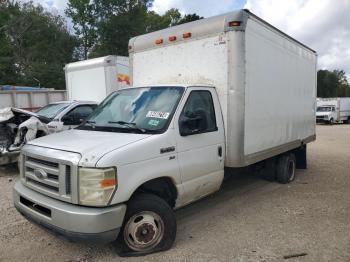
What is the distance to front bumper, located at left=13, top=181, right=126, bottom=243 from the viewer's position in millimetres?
3303

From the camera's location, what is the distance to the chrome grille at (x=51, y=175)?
11.3 feet

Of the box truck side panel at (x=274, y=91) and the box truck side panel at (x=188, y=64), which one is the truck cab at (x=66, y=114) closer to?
the box truck side panel at (x=188, y=64)

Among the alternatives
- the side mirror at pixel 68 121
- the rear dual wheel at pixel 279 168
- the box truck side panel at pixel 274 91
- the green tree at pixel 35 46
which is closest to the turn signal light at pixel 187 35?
the box truck side panel at pixel 274 91

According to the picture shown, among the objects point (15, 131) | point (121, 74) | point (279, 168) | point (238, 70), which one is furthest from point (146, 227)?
point (121, 74)

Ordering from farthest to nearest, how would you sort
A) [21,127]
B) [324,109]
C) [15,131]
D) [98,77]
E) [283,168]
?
[324,109] < [98,77] < [15,131] < [21,127] < [283,168]

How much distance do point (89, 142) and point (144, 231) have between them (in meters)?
1.24

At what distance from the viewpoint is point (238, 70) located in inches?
191

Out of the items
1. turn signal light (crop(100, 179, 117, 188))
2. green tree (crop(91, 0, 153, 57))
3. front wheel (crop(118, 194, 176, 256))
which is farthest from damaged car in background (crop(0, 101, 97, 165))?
green tree (crop(91, 0, 153, 57))

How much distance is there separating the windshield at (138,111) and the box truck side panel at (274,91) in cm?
139

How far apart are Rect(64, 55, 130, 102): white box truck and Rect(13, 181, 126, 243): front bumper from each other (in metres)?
7.70

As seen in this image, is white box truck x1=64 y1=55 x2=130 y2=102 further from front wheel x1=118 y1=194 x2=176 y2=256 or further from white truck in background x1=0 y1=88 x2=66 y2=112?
front wheel x1=118 y1=194 x2=176 y2=256

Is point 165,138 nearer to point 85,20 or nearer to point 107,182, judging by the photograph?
point 107,182

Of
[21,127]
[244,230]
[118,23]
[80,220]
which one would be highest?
[118,23]

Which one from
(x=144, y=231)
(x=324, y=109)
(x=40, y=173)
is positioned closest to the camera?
(x=40, y=173)
